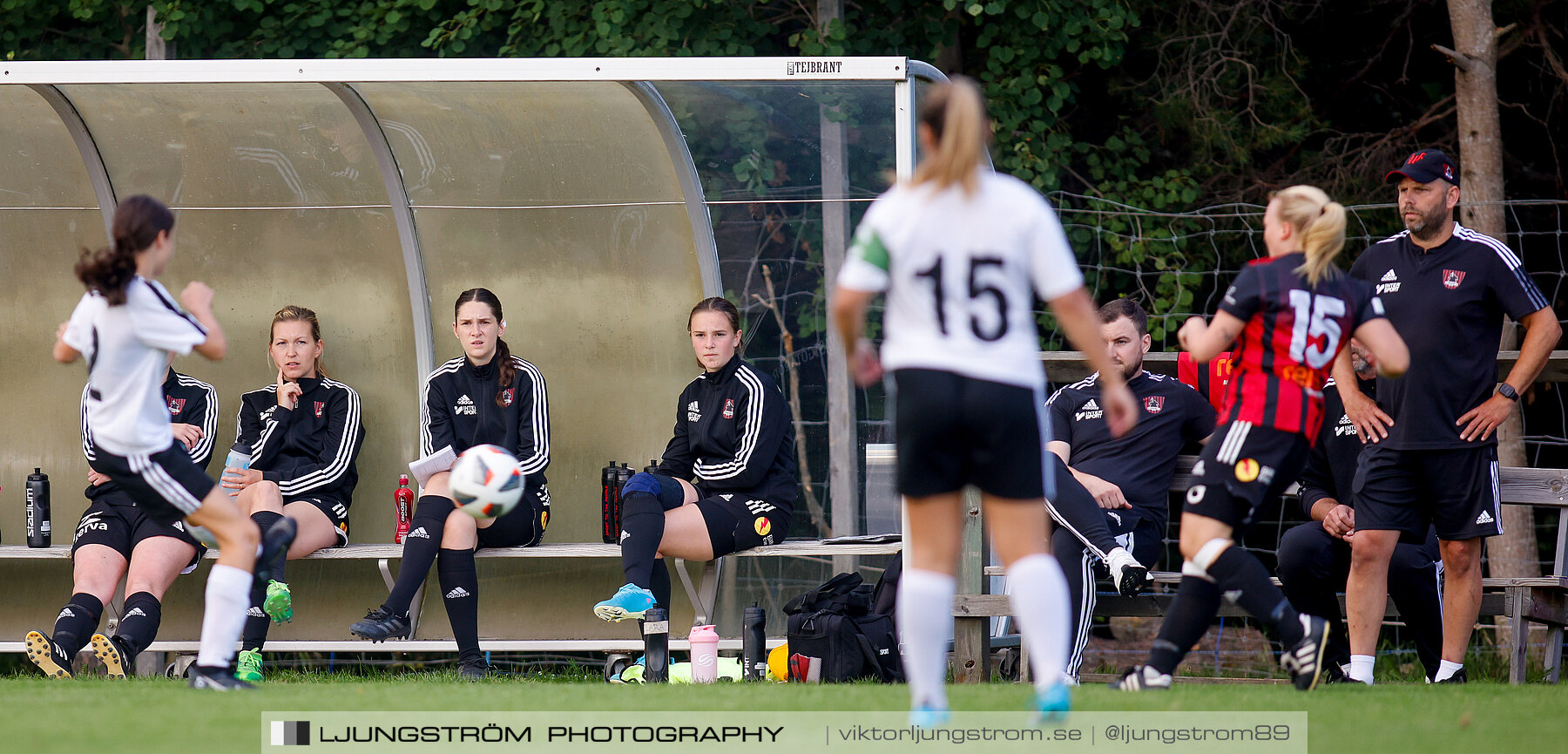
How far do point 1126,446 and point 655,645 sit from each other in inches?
84.0

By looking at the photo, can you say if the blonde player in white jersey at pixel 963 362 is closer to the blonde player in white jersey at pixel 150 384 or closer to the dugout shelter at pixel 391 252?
the blonde player in white jersey at pixel 150 384

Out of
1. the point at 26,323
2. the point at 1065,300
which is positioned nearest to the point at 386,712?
the point at 1065,300

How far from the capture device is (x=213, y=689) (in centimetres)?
444

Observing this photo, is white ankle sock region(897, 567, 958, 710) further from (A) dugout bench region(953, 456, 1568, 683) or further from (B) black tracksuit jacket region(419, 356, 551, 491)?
(B) black tracksuit jacket region(419, 356, 551, 491)

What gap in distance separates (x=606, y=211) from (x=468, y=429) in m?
1.31

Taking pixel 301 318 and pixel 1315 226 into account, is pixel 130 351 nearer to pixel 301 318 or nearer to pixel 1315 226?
pixel 301 318

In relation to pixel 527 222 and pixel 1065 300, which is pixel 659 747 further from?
pixel 527 222

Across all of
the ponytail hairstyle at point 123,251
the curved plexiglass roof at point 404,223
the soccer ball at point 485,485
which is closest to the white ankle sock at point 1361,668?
the curved plexiglass roof at point 404,223

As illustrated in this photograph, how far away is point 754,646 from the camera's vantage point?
5.99 metres

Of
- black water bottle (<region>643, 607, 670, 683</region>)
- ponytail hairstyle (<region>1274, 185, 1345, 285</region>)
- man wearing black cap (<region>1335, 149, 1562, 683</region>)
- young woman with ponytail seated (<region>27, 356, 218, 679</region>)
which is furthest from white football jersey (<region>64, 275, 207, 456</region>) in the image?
man wearing black cap (<region>1335, 149, 1562, 683</region>)

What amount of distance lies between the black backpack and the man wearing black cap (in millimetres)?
1752

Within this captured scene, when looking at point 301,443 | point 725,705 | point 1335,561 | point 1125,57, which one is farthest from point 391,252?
point 1335,561

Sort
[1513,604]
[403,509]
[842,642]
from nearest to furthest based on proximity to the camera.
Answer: [1513,604], [842,642], [403,509]

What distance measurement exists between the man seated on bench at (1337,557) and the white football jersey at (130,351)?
4157 millimetres
